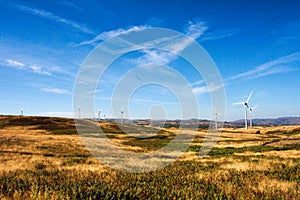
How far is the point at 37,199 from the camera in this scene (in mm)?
8172

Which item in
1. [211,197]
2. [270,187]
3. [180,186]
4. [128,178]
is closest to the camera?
[211,197]

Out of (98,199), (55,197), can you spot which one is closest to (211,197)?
(98,199)

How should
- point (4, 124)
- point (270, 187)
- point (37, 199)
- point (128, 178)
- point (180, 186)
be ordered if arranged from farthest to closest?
1. point (4, 124)
2. point (128, 178)
3. point (180, 186)
4. point (270, 187)
5. point (37, 199)

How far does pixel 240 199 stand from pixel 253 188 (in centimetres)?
231

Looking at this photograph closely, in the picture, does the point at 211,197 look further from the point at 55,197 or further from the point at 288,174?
the point at 288,174

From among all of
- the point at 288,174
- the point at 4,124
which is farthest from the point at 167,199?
the point at 4,124

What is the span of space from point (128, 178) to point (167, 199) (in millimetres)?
4885

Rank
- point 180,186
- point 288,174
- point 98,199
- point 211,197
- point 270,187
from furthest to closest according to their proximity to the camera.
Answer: point 288,174
point 180,186
point 270,187
point 211,197
point 98,199

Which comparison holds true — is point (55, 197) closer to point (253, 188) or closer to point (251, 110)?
point (253, 188)

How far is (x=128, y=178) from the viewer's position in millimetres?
14391

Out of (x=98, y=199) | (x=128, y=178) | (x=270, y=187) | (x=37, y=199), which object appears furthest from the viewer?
(x=128, y=178)

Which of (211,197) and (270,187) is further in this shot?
(270,187)

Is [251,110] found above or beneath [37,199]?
above

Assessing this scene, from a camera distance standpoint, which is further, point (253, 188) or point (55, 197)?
point (253, 188)
